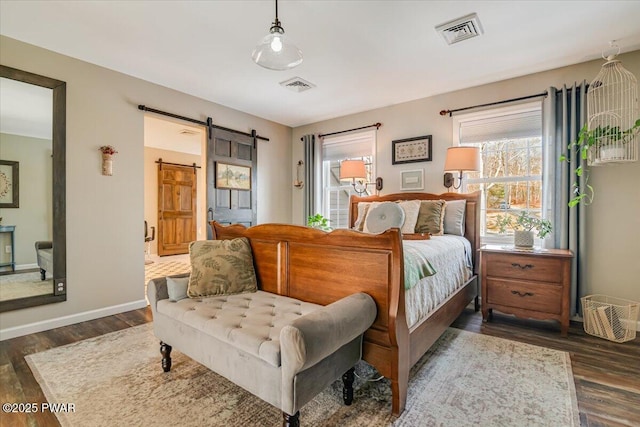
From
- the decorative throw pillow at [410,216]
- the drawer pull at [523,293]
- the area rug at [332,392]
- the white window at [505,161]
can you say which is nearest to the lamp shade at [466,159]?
the white window at [505,161]

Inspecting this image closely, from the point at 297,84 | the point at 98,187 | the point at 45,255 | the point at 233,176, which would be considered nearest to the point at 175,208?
the point at 233,176

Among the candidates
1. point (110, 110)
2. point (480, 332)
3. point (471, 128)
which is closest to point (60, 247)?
point (110, 110)

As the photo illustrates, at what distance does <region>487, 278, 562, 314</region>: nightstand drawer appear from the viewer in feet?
8.87

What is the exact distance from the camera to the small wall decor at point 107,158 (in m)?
3.16

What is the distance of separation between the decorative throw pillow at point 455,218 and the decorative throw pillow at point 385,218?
74 cm

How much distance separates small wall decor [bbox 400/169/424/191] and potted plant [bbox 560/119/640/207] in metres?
1.48

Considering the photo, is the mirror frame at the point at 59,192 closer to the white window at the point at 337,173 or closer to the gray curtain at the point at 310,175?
the gray curtain at the point at 310,175

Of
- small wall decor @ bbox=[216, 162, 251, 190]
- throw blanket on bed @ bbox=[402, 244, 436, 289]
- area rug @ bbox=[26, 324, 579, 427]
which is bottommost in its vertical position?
area rug @ bbox=[26, 324, 579, 427]

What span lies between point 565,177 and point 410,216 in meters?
1.50

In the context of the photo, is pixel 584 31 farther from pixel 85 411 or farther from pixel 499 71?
pixel 85 411

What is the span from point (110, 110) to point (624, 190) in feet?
16.9

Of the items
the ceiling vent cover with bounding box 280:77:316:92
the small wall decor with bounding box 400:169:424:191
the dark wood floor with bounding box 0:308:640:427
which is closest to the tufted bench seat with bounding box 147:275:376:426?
the dark wood floor with bounding box 0:308:640:427

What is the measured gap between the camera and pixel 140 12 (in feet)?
7.50

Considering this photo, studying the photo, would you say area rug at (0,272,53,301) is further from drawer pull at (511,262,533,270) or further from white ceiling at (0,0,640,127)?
drawer pull at (511,262,533,270)
